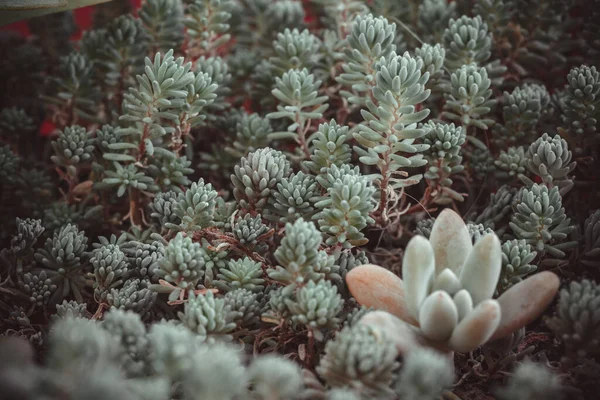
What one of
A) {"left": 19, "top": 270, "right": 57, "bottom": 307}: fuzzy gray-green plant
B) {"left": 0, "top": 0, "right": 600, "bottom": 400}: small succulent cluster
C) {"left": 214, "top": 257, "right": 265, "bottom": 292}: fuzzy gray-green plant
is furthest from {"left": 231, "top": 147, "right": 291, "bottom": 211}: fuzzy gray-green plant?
{"left": 19, "top": 270, "right": 57, "bottom": 307}: fuzzy gray-green plant

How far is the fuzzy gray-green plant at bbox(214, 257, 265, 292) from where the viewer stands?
2.89ft

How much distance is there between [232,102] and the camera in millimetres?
1320

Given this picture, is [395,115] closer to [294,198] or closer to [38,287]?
[294,198]

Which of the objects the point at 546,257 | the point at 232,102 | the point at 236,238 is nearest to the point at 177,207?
the point at 236,238

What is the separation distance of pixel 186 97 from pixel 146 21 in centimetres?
30

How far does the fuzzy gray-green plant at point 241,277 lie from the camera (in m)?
0.88

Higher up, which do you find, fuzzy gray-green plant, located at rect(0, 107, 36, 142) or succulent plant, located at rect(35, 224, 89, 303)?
fuzzy gray-green plant, located at rect(0, 107, 36, 142)

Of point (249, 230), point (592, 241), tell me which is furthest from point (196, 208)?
point (592, 241)

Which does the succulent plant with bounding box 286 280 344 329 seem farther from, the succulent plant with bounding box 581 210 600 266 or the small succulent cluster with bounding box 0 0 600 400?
the succulent plant with bounding box 581 210 600 266

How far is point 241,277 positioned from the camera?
0.89 metres

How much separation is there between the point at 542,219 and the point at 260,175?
41cm

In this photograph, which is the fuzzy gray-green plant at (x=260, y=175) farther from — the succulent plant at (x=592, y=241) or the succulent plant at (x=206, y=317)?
the succulent plant at (x=592, y=241)

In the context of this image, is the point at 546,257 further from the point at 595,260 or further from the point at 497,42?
the point at 497,42

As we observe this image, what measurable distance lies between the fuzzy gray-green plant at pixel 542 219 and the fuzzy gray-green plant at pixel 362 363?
0.33 meters
